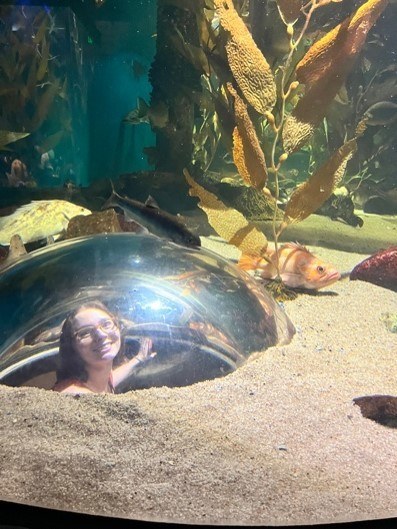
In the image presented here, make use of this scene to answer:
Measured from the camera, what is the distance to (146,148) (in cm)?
634

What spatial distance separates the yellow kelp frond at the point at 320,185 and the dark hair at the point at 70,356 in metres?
2.14

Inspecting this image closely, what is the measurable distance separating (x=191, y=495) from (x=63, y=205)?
362cm

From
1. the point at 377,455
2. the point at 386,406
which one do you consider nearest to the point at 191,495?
the point at 377,455

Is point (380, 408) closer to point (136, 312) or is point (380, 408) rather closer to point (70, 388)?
point (136, 312)

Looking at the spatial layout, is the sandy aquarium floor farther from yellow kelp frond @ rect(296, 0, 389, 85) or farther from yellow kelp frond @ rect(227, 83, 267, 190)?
yellow kelp frond @ rect(296, 0, 389, 85)

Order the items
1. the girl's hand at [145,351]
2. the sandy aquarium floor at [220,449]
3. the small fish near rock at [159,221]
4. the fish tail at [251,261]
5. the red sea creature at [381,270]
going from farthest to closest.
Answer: the red sea creature at [381,270]
the fish tail at [251,261]
the small fish near rock at [159,221]
the girl's hand at [145,351]
the sandy aquarium floor at [220,449]

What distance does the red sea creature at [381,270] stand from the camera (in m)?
4.07

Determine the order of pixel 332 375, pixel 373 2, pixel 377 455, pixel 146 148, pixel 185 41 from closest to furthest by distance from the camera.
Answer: pixel 377 455 → pixel 332 375 → pixel 373 2 → pixel 185 41 → pixel 146 148

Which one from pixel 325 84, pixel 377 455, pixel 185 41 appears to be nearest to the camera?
pixel 377 455

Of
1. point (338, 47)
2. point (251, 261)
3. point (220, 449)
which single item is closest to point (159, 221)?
point (220, 449)

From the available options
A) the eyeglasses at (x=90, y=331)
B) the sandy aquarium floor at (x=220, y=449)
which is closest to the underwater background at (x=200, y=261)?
the sandy aquarium floor at (x=220, y=449)

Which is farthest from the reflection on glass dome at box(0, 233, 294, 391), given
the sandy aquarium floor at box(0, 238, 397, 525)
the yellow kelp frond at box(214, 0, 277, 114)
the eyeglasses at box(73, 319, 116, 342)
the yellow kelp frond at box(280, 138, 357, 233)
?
the yellow kelp frond at box(214, 0, 277, 114)

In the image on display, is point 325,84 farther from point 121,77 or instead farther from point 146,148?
point 121,77

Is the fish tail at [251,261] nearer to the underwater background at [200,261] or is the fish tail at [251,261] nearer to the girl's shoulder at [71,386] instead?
the underwater background at [200,261]
